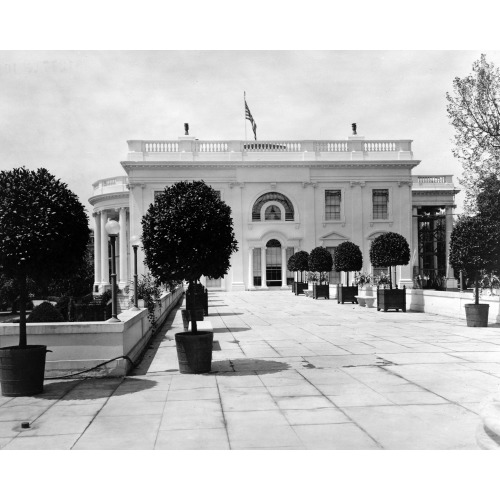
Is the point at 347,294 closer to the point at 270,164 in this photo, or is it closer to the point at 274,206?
the point at 274,206

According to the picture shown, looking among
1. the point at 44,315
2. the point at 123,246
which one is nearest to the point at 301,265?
the point at 123,246

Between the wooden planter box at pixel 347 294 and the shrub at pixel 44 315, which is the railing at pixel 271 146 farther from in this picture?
the shrub at pixel 44 315

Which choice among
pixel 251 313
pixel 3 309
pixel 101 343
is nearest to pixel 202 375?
pixel 101 343

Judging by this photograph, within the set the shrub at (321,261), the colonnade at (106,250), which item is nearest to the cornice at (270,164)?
the colonnade at (106,250)

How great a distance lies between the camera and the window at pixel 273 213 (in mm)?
47219

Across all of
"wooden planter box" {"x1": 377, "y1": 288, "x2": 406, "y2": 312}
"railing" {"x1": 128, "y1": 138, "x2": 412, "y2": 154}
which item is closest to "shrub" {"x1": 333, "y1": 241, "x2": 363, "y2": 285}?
"wooden planter box" {"x1": 377, "y1": 288, "x2": 406, "y2": 312}

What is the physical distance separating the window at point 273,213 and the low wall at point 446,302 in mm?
25499

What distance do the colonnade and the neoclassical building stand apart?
18.8 feet

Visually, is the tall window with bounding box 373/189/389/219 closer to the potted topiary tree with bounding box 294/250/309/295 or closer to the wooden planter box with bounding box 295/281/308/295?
the potted topiary tree with bounding box 294/250/309/295

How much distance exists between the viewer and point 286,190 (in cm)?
4688

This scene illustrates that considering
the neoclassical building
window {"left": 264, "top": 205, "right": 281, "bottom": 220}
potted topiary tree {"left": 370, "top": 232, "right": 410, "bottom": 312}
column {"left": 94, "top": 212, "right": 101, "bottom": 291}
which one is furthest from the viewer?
column {"left": 94, "top": 212, "right": 101, "bottom": 291}

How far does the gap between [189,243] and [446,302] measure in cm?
1251

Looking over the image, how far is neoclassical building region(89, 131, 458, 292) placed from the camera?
4569 centimetres

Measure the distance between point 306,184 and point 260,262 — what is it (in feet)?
24.1
